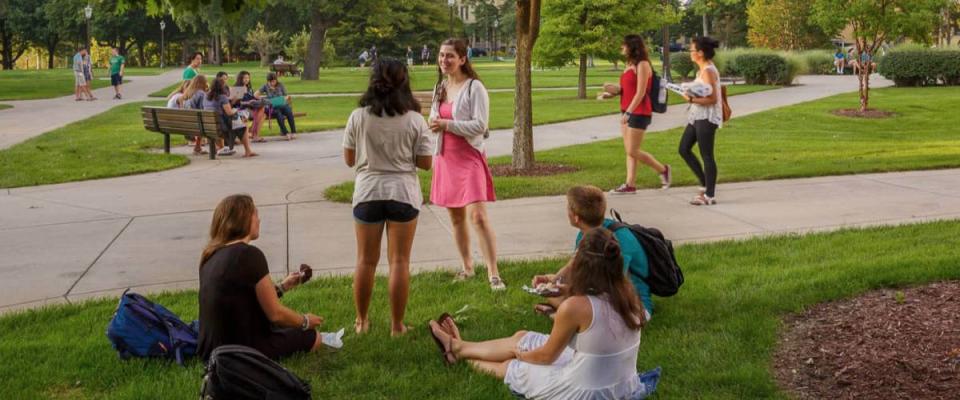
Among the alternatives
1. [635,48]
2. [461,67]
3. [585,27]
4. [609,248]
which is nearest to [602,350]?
[609,248]

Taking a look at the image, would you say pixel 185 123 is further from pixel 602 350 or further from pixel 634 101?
pixel 602 350

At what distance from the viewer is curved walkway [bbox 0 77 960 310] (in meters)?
7.61

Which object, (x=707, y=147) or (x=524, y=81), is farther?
(x=524, y=81)

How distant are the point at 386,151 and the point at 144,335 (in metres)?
1.54

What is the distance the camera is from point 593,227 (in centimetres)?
528

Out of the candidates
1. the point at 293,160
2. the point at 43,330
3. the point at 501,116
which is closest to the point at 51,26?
the point at 501,116

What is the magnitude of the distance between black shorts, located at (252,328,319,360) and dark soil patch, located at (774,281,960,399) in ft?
7.73

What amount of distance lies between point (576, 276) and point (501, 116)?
17219 mm

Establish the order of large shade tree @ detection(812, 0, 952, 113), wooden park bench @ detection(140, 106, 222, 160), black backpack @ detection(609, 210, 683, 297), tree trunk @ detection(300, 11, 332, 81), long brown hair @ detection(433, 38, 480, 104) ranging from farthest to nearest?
tree trunk @ detection(300, 11, 332, 81)
large shade tree @ detection(812, 0, 952, 113)
wooden park bench @ detection(140, 106, 222, 160)
long brown hair @ detection(433, 38, 480, 104)
black backpack @ detection(609, 210, 683, 297)

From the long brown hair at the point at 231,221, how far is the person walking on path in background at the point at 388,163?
2.42ft

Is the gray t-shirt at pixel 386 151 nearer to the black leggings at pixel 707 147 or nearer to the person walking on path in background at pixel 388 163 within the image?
the person walking on path in background at pixel 388 163

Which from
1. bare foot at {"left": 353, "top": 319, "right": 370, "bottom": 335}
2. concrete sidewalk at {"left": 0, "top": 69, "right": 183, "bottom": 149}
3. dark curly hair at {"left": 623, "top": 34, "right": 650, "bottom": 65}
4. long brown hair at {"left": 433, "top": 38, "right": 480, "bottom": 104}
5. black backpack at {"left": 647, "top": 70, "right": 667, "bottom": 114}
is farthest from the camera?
concrete sidewalk at {"left": 0, "top": 69, "right": 183, "bottom": 149}

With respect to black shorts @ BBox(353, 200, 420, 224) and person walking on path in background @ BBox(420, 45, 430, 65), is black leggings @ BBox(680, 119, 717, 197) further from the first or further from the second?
person walking on path in background @ BBox(420, 45, 430, 65)

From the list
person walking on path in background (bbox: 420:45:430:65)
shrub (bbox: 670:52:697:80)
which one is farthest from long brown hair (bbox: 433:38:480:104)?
person walking on path in background (bbox: 420:45:430:65)
